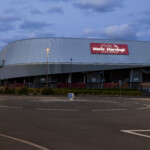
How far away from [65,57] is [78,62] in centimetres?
324

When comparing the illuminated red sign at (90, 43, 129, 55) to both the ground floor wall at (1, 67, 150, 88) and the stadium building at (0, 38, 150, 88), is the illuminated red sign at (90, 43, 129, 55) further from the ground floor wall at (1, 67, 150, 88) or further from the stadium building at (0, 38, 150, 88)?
the ground floor wall at (1, 67, 150, 88)

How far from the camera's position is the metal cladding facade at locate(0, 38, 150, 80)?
63.7 metres

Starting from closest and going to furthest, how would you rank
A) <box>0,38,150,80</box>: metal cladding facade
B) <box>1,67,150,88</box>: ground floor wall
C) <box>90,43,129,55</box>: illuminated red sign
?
<box>0,38,150,80</box>: metal cladding facade
<box>90,43,129,55</box>: illuminated red sign
<box>1,67,150,88</box>: ground floor wall

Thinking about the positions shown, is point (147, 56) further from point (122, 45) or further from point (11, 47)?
point (11, 47)

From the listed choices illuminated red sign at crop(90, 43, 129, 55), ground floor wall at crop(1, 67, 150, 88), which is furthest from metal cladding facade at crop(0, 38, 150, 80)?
ground floor wall at crop(1, 67, 150, 88)

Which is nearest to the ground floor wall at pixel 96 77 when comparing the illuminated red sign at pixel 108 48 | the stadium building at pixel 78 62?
the stadium building at pixel 78 62

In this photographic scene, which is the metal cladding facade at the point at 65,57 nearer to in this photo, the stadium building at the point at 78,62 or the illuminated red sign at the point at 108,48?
the stadium building at the point at 78,62

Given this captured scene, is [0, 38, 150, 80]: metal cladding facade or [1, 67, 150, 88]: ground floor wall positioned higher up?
[0, 38, 150, 80]: metal cladding facade

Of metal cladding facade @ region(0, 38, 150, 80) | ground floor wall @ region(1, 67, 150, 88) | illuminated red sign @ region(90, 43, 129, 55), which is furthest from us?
ground floor wall @ region(1, 67, 150, 88)

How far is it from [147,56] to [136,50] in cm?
313

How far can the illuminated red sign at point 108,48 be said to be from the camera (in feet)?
217

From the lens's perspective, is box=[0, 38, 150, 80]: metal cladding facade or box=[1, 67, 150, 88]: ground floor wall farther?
box=[1, 67, 150, 88]: ground floor wall

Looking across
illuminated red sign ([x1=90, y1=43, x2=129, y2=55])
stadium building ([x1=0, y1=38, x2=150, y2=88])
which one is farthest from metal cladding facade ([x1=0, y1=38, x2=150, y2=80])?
illuminated red sign ([x1=90, y1=43, x2=129, y2=55])

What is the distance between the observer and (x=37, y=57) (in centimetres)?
6494
